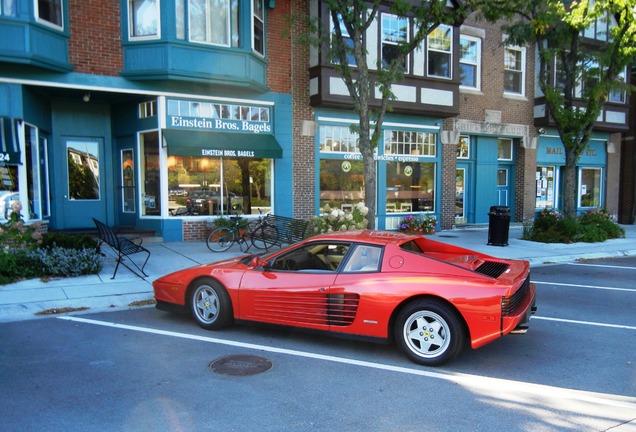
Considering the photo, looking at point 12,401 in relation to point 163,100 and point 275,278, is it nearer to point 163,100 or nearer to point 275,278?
point 275,278

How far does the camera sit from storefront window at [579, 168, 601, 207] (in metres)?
22.1

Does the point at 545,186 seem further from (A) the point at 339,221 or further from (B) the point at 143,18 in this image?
(B) the point at 143,18

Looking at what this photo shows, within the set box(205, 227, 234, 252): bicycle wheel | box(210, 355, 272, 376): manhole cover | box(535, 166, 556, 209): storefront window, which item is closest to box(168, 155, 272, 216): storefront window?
box(205, 227, 234, 252): bicycle wheel

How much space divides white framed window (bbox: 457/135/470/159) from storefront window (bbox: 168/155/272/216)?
8.14 m

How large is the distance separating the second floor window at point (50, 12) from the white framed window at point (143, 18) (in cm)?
164

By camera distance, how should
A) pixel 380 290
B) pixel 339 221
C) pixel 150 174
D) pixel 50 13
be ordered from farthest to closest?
pixel 150 174 → pixel 339 221 → pixel 50 13 → pixel 380 290

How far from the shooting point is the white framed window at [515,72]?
750 inches

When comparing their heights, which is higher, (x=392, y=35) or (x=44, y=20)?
(x=392, y=35)

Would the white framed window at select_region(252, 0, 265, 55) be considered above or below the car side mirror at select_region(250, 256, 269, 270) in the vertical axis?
→ above

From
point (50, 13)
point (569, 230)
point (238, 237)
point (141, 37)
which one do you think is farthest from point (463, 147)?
point (50, 13)

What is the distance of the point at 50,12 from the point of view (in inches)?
447

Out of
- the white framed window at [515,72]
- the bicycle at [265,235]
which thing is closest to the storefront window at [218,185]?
the bicycle at [265,235]

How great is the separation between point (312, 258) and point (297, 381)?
5.50 ft

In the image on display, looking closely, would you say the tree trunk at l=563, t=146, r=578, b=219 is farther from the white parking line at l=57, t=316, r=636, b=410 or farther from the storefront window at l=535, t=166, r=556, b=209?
the white parking line at l=57, t=316, r=636, b=410
